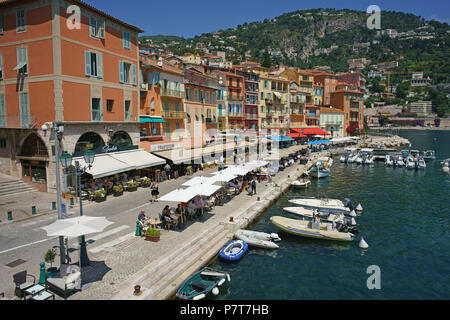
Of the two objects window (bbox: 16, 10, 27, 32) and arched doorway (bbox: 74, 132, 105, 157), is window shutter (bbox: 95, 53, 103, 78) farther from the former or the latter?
window (bbox: 16, 10, 27, 32)

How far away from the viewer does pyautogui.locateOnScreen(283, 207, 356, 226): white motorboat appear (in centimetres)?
2014

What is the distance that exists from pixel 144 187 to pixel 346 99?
67945mm

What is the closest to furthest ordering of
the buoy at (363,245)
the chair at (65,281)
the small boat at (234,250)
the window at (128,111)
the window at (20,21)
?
the chair at (65,281), the small boat at (234,250), the buoy at (363,245), the window at (20,21), the window at (128,111)

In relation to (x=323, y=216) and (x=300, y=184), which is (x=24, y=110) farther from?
(x=300, y=184)

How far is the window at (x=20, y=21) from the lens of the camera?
2153 cm

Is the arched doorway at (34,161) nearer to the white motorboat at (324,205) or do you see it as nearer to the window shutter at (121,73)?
the window shutter at (121,73)

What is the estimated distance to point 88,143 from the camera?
23.2 meters

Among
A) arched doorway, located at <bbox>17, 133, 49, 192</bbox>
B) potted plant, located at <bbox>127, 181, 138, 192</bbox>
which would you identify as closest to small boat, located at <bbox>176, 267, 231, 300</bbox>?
potted plant, located at <bbox>127, 181, 138, 192</bbox>

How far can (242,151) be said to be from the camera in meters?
42.4

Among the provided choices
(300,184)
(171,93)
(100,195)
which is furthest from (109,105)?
(300,184)

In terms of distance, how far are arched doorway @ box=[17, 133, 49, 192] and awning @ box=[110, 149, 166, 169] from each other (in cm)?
478

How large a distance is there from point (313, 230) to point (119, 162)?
48.8 ft

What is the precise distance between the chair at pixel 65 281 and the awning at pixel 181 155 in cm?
1831

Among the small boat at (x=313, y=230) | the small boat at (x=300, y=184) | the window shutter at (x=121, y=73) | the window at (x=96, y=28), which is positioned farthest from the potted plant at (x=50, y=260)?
the small boat at (x=300, y=184)
